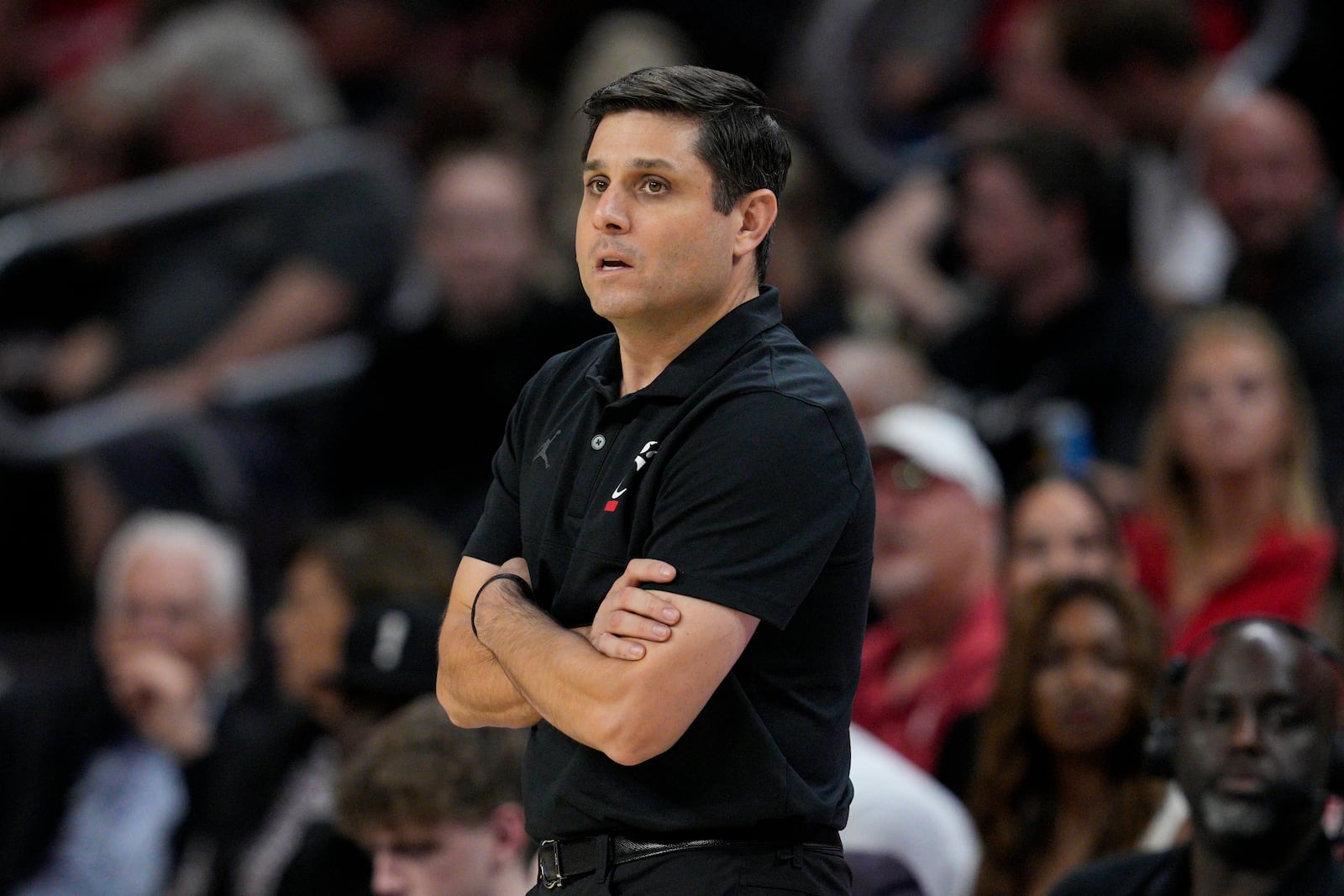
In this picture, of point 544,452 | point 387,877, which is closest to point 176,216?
point 387,877

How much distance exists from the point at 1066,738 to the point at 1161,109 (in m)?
2.93

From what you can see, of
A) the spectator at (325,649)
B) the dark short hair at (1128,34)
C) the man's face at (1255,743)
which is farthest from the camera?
the dark short hair at (1128,34)

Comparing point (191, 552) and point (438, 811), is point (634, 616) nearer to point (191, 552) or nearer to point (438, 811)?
point (438, 811)

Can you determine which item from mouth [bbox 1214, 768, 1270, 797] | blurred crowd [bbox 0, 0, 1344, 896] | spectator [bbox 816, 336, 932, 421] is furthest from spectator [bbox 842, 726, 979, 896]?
spectator [bbox 816, 336, 932, 421]

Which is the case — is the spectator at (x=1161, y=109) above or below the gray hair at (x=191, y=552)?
above

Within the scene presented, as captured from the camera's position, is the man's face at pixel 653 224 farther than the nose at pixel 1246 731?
No

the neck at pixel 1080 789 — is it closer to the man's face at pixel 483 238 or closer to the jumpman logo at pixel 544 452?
the jumpman logo at pixel 544 452

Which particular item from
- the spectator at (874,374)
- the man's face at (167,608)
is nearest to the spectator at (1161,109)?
the spectator at (874,374)

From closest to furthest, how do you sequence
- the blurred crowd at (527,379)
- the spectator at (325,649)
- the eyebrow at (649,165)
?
the eyebrow at (649,165)
the blurred crowd at (527,379)
the spectator at (325,649)

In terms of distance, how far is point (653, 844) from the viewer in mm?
2361

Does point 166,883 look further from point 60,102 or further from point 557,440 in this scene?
point 60,102

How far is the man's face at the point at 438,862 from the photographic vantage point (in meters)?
3.77

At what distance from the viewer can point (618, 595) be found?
2.35m

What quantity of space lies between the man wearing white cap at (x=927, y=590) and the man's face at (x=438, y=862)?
56.0 inches
